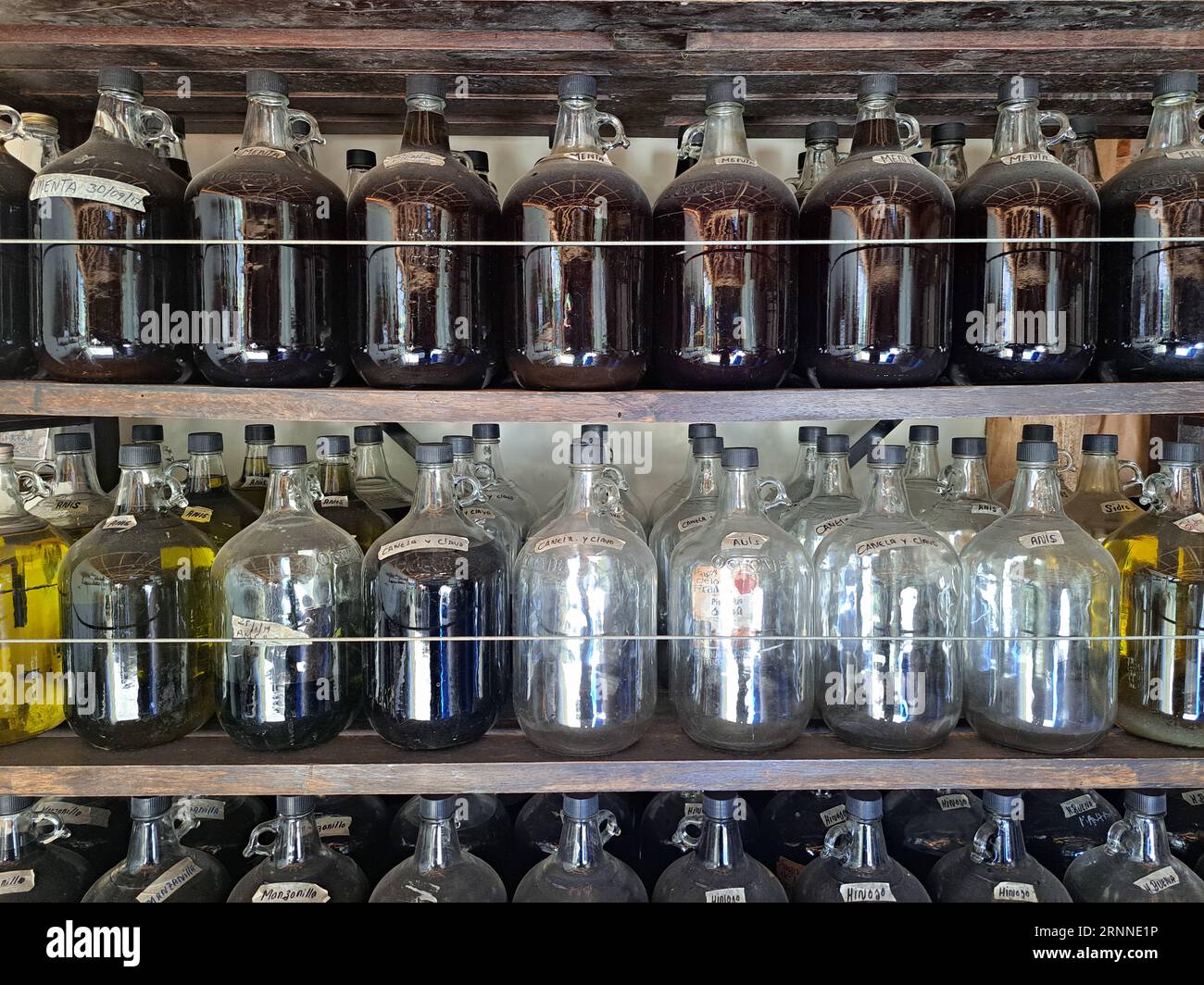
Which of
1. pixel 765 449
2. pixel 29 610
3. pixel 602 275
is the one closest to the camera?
pixel 602 275

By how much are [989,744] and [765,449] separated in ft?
2.52

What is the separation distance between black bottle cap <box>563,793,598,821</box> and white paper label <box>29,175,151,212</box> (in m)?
1.02

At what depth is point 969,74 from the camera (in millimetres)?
1315

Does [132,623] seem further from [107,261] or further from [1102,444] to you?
[1102,444]

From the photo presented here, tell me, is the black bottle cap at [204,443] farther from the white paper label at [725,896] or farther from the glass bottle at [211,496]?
the white paper label at [725,896]

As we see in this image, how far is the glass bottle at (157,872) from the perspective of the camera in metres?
1.25

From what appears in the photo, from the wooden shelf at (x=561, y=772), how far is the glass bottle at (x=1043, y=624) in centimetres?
6

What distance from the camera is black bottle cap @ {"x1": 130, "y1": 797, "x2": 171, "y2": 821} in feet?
4.05

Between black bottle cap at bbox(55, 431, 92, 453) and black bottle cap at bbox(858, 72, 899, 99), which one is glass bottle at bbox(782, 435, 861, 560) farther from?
black bottle cap at bbox(55, 431, 92, 453)

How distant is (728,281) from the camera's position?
1.18 metres

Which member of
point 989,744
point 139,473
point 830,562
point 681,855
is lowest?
point 681,855

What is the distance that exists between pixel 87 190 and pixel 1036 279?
1.28 meters
